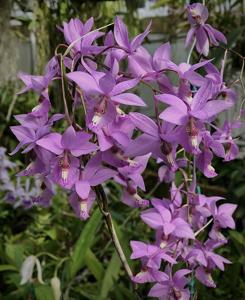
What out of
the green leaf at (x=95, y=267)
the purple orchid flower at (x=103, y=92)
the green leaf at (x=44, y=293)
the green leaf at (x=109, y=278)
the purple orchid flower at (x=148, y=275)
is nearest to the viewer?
the purple orchid flower at (x=103, y=92)

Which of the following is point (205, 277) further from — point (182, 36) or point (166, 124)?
point (182, 36)

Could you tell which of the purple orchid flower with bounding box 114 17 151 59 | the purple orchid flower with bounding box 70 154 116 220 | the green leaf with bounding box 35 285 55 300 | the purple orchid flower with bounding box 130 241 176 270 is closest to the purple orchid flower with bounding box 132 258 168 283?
the purple orchid flower with bounding box 130 241 176 270

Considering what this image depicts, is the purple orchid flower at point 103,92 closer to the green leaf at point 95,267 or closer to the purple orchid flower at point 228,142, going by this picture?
the purple orchid flower at point 228,142

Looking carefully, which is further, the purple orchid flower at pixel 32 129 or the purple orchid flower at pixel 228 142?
the purple orchid flower at pixel 228 142

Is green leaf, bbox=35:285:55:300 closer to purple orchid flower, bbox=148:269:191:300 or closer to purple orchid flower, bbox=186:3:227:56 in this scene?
purple orchid flower, bbox=148:269:191:300

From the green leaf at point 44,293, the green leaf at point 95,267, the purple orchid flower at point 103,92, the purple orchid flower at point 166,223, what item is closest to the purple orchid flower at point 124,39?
the purple orchid flower at point 103,92

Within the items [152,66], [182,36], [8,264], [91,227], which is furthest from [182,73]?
[182,36]
